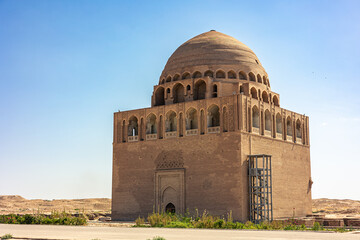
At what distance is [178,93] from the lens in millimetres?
29703

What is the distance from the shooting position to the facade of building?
24.6 meters

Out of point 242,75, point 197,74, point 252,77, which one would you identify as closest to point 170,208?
point 197,74

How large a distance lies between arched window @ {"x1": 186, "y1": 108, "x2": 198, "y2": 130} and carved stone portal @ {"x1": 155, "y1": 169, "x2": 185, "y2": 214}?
293 centimetres

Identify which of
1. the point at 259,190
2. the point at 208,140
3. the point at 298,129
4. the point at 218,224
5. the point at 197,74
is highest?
the point at 197,74

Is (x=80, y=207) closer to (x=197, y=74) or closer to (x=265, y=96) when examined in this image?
(x=197, y=74)

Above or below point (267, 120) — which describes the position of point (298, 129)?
below

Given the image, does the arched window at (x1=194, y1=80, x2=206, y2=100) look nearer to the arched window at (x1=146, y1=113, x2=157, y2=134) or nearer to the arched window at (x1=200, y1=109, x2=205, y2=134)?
the arched window at (x1=200, y1=109, x2=205, y2=134)

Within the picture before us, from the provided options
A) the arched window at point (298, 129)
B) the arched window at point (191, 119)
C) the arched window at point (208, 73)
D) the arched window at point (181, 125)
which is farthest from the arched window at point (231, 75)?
the arched window at point (298, 129)

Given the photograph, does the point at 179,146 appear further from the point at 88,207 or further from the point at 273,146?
the point at 88,207

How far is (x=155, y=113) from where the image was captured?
91.8 feet

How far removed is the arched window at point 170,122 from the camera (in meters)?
27.4

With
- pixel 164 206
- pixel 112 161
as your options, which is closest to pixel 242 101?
pixel 164 206

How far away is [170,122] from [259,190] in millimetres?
6995

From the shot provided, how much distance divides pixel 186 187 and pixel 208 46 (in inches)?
385
